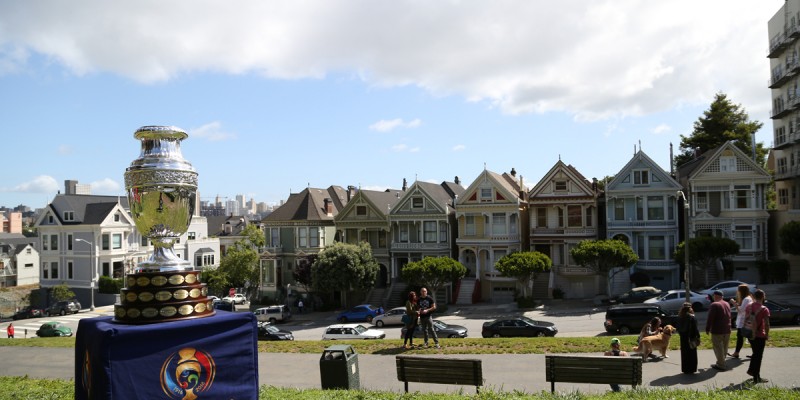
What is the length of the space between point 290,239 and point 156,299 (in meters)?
49.0

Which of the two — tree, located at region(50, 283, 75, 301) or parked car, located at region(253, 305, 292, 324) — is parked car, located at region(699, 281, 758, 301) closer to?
parked car, located at region(253, 305, 292, 324)

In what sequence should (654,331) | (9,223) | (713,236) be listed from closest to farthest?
(654,331) < (713,236) < (9,223)

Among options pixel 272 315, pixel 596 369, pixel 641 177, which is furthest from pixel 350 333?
pixel 641 177

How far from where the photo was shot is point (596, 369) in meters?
11.6

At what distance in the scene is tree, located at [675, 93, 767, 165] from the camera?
60.2 meters

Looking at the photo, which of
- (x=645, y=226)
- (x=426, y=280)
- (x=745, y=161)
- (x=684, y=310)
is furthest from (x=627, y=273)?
(x=684, y=310)

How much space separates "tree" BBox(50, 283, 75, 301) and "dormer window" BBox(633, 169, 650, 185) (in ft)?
171

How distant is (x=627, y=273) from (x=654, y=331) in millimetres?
29468

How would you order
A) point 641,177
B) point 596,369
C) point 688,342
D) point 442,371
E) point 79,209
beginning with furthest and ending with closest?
point 79,209
point 641,177
point 688,342
point 442,371
point 596,369

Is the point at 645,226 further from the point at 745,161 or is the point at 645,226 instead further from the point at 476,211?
the point at 476,211

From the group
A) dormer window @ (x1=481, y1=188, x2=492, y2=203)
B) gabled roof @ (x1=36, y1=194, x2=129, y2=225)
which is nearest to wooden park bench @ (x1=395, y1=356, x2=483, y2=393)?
dormer window @ (x1=481, y1=188, x2=492, y2=203)

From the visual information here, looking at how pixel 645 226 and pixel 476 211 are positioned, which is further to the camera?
pixel 476 211

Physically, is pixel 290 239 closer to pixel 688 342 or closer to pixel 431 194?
pixel 431 194

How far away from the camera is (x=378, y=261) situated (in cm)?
5303
